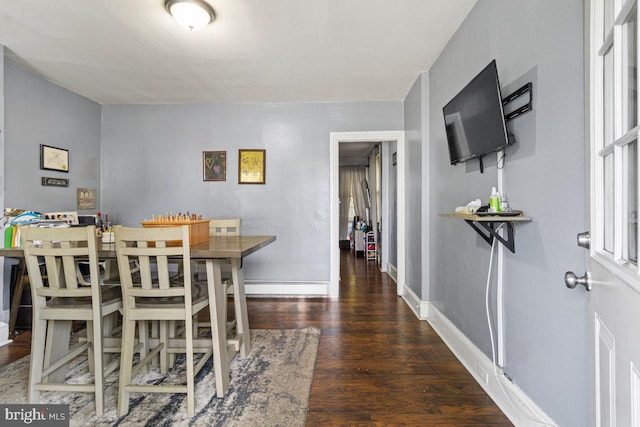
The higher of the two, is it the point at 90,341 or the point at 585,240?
the point at 585,240

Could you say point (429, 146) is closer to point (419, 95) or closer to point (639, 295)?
point (419, 95)

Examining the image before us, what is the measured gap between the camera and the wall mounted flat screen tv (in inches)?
66.8

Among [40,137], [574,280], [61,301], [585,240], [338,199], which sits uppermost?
[40,137]

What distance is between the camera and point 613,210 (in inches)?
36.9

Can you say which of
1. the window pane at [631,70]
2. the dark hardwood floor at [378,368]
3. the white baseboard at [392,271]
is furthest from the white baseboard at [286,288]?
the window pane at [631,70]

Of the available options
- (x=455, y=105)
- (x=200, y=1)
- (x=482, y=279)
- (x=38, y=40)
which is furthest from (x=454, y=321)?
(x=38, y=40)

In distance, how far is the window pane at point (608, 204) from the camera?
93cm

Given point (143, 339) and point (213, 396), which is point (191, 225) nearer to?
point (143, 339)

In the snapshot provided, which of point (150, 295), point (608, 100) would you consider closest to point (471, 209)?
point (608, 100)

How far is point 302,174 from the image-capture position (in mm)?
4254

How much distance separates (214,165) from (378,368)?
3284mm

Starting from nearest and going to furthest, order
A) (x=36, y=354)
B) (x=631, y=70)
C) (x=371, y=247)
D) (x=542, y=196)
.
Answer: (x=631, y=70), (x=542, y=196), (x=36, y=354), (x=371, y=247)

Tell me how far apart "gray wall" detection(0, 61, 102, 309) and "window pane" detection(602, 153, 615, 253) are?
165 inches

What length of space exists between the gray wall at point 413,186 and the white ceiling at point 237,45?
26 centimetres
